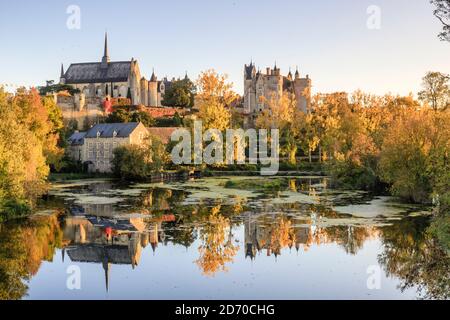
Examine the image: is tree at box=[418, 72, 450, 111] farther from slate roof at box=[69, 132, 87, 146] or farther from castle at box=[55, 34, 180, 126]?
castle at box=[55, 34, 180, 126]

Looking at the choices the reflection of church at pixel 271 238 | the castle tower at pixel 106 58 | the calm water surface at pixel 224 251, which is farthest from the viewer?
the castle tower at pixel 106 58

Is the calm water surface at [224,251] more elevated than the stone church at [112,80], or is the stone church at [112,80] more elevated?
the stone church at [112,80]

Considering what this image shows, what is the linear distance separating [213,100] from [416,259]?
127ft

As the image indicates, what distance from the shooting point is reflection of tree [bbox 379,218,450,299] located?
14133 millimetres

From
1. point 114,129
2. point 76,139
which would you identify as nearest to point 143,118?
point 76,139

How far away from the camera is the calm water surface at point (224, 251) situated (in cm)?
1398

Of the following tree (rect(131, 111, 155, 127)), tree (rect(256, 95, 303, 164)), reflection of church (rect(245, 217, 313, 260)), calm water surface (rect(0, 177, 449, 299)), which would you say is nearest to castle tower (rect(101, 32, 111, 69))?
tree (rect(131, 111, 155, 127))

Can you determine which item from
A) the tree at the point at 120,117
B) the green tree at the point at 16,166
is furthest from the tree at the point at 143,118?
the green tree at the point at 16,166

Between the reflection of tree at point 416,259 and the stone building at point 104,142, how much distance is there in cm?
3936

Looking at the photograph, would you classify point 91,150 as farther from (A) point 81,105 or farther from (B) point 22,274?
(B) point 22,274

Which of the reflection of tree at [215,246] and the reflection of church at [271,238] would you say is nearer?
the reflection of tree at [215,246]

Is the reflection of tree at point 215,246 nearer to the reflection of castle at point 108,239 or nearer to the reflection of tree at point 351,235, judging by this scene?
the reflection of castle at point 108,239

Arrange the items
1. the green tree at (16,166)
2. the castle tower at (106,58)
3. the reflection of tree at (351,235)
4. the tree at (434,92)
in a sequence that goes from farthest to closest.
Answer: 1. the castle tower at (106,58)
2. the tree at (434,92)
3. the green tree at (16,166)
4. the reflection of tree at (351,235)

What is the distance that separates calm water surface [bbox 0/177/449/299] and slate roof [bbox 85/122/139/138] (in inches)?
1071
